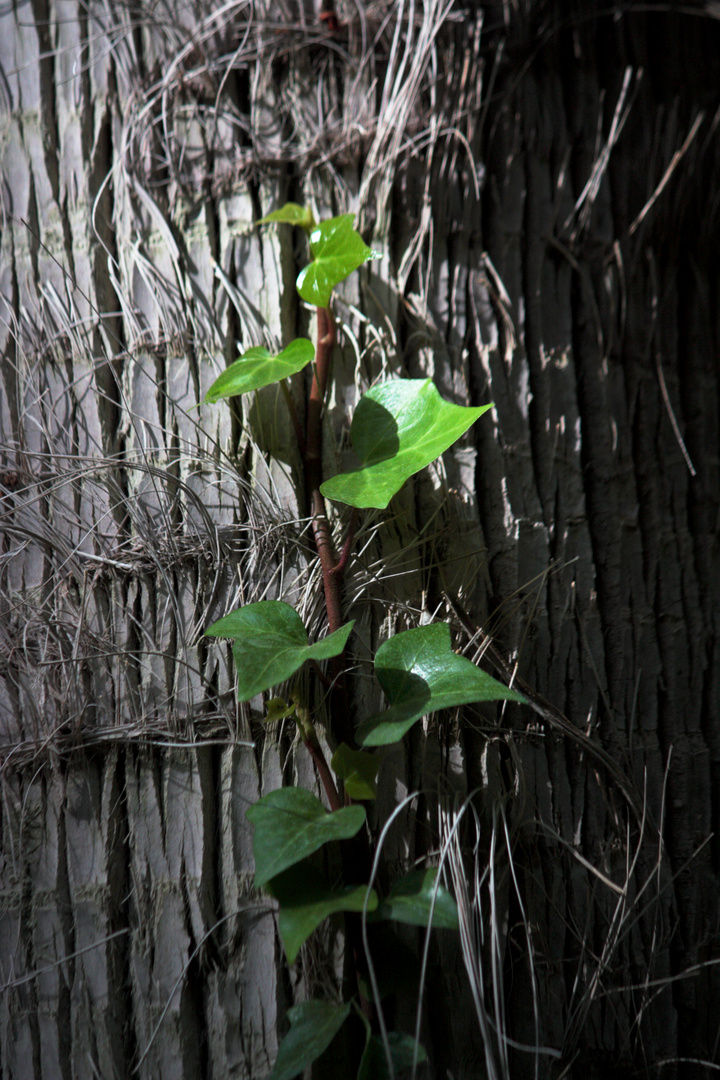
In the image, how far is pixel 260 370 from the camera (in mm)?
826

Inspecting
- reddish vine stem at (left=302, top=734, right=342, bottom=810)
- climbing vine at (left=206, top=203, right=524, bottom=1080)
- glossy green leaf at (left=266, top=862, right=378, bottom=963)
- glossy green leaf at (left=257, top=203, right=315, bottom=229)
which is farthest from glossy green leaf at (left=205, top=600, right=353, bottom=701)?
glossy green leaf at (left=257, top=203, right=315, bottom=229)

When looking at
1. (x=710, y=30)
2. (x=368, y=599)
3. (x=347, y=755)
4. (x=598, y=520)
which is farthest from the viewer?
(x=710, y=30)

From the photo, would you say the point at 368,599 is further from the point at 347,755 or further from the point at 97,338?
the point at 97,338

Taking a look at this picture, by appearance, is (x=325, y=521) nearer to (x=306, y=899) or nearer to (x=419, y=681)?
(x=419, y=681)

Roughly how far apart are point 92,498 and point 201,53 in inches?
30.2

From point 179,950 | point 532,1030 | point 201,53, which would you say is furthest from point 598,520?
point 201,53

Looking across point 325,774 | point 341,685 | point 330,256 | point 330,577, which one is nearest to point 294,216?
point 330,256

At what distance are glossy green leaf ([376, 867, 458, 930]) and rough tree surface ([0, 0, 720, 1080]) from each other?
2.9 inches

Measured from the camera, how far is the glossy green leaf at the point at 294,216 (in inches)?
35.1

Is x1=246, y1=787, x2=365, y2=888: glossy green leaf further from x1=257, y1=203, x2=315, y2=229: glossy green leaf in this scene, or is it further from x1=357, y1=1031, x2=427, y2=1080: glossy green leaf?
x1=257, y1=203, x2=315, y2=229: glossy green leaf

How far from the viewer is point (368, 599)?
2.84 feet

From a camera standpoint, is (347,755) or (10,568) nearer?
(347,755)

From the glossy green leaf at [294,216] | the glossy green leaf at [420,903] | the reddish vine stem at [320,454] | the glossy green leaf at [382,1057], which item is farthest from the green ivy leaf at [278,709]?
Result: the glossy green leaf at [294,216]

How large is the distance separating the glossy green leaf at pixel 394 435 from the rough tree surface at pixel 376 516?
100mm
